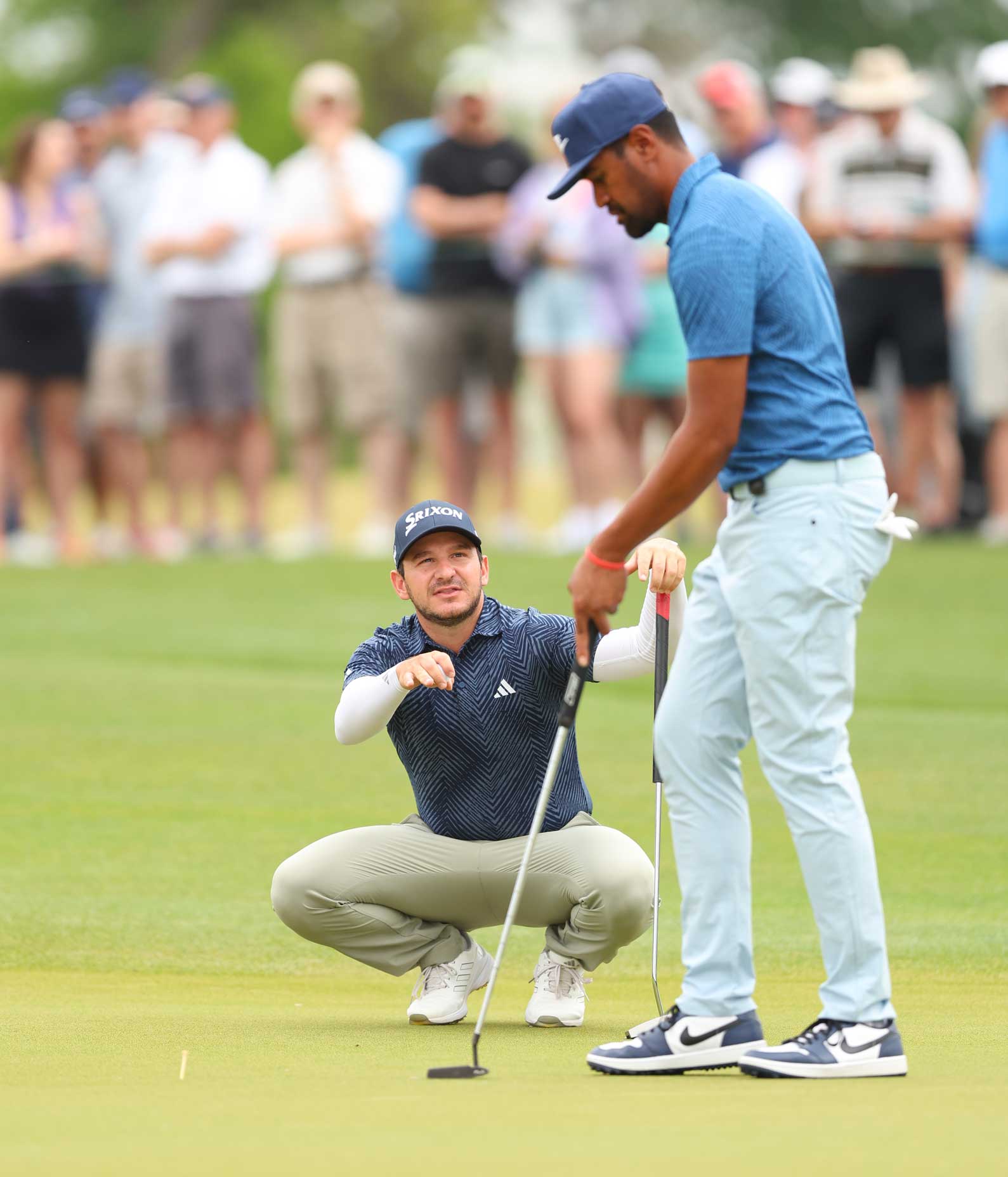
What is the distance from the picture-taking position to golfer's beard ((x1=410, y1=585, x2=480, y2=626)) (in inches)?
234

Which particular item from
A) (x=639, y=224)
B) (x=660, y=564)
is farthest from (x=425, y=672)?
(x=639, y=224)

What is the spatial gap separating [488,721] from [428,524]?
1.72ft

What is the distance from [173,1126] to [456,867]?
1.82 meters

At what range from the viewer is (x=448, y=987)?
19.9ft

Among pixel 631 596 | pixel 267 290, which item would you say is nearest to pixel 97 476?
pixel 631 596

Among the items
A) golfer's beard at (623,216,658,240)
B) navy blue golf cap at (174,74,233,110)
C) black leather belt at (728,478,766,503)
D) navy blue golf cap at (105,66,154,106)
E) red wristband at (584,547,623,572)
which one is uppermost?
navy blue golf cap at (105,66,154,106)

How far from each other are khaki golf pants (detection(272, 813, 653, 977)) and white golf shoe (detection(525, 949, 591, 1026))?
0.11ft

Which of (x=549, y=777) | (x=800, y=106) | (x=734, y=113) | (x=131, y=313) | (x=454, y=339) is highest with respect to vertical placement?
(x=800, y=106)

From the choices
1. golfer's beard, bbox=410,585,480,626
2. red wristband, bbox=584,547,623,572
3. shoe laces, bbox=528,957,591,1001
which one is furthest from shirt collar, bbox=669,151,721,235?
shoe laces, bbox=528,957,591,1001

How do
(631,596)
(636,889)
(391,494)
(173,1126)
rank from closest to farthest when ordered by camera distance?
(173,1126) < (636,889) < (631,596) < (391,494)

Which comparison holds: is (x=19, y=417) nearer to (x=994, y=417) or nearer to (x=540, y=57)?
(x=994, y=417)

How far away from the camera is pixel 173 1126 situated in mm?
4301

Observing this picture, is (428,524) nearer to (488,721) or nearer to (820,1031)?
(488,721)

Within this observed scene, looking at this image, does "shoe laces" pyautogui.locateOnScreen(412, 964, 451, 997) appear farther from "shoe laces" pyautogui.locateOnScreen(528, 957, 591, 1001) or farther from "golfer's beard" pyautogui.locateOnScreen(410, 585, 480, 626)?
A: "golfer's beard" pyautogui.locateOnScreen(410, 585, 480, 626)
